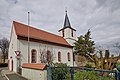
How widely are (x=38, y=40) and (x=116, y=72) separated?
858 inches

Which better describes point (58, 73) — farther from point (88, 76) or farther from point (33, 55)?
point (33, 55)

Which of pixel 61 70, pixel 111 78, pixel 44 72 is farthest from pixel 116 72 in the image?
pixel 44 72

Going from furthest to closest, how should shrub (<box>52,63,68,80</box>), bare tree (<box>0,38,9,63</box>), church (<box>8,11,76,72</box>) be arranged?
bare tree (<box>0,38,9,63</box>)
church (<box>8,11,76,72</box>)
shrub (<box>52,63,68,80</box>)

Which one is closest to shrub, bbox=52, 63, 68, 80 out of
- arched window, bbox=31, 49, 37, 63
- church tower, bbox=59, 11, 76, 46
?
arched window, bbox=31, 49, 37, 63

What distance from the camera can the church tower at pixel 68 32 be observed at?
37653 mm


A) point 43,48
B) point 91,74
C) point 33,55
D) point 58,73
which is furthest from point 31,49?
point 91,74

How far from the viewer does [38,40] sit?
24938 millimetres

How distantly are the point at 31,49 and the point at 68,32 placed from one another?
56.3 ft

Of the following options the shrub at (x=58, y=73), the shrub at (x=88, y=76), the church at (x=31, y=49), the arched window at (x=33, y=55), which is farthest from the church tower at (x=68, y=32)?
the shrub at (x=88, y=76)

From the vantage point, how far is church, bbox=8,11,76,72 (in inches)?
832

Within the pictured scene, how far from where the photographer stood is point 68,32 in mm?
37875

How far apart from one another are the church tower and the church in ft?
1.47

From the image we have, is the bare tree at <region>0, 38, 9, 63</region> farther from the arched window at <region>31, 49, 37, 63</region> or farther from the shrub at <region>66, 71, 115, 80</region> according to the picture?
the shrub at <region>66, 71, 115, 80</region>

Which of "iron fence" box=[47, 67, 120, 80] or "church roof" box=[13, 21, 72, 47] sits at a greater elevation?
"church roof" box=[13, 21, 72, 47]
